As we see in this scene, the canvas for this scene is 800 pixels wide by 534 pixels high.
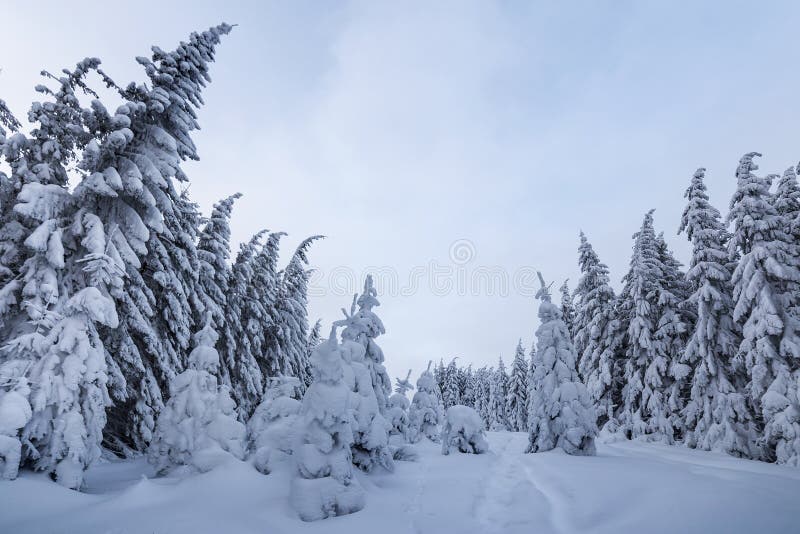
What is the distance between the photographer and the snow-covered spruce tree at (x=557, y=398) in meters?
17.1

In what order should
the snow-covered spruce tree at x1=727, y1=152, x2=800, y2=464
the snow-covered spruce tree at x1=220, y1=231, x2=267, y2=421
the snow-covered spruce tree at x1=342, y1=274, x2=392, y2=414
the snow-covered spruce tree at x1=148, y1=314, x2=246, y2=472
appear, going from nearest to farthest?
the snow-covered spruce tree at x1=148, y1=314, x2=246, y2=472 < the snow-covered spruce tree at x1=727, y1=152, x2=800, y2=464 < the snow-covered spruce tree at x1=342, y1=274, x2=392, y2=414 < the snow-covered spruce tree at x1=220, y1=231, x2=267, y2=421

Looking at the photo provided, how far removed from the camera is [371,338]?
54.1ft

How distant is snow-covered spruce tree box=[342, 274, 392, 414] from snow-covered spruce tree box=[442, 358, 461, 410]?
5278 centimetres

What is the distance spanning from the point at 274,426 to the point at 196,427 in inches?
80.2

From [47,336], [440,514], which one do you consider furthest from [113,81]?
[440,514]

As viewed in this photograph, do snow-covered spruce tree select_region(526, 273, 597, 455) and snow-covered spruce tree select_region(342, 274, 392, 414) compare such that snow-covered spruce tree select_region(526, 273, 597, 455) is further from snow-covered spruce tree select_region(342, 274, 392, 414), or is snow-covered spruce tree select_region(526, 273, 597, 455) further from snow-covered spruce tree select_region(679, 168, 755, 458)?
snow-covered spruce tree select_region(342, 274, 392, 414)

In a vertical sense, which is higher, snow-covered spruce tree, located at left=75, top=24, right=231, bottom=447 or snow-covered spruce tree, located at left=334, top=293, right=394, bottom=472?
snow-covered spruce tree, located at left=75, top=24, right=231, bottom=447

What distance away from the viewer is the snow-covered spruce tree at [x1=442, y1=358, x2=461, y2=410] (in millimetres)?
66062

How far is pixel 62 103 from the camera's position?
12.1 m

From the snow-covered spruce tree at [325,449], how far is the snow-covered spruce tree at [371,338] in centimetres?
653

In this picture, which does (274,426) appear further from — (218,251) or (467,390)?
(467,390)

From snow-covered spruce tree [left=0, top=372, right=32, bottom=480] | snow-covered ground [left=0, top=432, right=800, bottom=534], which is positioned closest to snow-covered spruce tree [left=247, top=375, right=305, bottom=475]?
snow-covered ground [left=0, top=432, right=800, bottom=534]

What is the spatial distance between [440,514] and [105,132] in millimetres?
14820

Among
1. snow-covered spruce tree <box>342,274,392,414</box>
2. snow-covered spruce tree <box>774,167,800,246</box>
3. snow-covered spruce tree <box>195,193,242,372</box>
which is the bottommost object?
snow-covered spruce tree <box>342,274,392,414</box>
